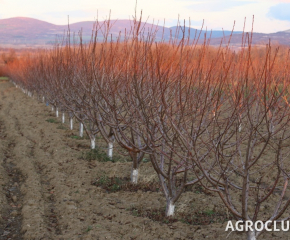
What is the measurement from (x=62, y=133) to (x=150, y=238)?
7.37 m

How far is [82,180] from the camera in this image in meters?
6.34

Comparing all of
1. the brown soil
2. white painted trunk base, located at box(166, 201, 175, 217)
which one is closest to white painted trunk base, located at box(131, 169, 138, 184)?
the brown soil

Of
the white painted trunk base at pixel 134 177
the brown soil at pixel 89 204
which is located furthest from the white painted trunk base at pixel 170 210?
the white painted trunk base at pixel 134 177

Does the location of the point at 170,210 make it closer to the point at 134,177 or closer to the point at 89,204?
the point at 89,204

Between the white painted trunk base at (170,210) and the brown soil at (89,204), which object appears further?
the white painted trunk base at (170,210)

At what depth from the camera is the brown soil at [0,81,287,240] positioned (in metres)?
4.24

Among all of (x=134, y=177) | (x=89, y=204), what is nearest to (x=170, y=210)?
(x=89, y=204)

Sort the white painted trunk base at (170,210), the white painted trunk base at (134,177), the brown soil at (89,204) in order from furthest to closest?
1. the white painted trunk base at (134,177)
2. the white painted trunk base at (170,210)
3. the brown soil at (89,204)

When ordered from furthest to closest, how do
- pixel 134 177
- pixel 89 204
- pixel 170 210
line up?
pixel 134 177 < pixel 89 204 < pixel 170 210

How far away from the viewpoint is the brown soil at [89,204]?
4242 millimetres

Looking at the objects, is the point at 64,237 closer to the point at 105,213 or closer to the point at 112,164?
the point at 105,213

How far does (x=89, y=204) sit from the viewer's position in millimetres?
5211

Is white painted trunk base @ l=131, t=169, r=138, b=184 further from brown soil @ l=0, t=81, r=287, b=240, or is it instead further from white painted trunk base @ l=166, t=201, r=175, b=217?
white painted trunk base @ l=166, t=201, r=175, b=217

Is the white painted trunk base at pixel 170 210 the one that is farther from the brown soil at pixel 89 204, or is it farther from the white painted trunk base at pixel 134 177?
the white painted trunk base at pixel 134 177
